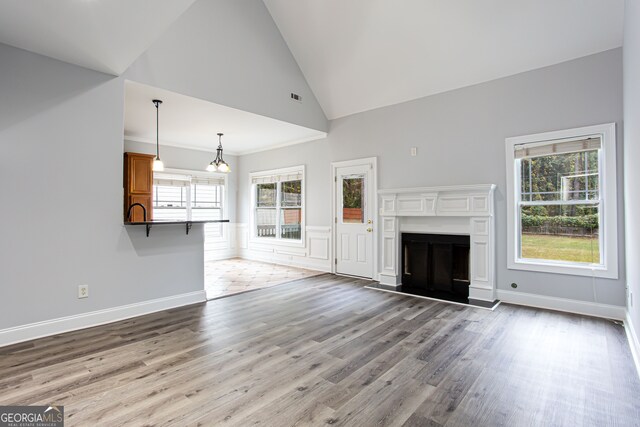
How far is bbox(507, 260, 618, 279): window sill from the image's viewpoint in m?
3.57

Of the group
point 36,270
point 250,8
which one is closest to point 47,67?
point 36,270

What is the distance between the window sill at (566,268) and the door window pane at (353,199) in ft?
8.21

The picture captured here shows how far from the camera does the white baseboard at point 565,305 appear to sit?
3.52 m

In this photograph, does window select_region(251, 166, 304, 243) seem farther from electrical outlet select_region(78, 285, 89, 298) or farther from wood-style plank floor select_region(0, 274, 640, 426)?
electrical outlet select_region(78, 285, 89, 298)

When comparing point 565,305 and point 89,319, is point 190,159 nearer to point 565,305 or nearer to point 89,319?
point 89,319

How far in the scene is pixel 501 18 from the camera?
3744 mm

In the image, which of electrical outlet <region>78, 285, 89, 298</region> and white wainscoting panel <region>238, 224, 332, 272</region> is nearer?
electrical outlet <region>78, 285, 89, 298</region>

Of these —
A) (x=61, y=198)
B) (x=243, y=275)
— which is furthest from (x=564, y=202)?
(x=61, y=198)

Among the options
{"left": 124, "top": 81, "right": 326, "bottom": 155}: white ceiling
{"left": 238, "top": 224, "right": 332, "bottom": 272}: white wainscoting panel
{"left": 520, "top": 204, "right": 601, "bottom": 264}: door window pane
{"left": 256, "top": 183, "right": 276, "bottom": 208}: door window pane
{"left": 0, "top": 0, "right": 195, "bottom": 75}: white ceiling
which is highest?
{"left": 124, "top": 81, "right": 326, "bottom": 155}: white ceiling

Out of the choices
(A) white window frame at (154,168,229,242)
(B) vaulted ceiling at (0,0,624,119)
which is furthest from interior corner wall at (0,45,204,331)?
(A) white window frame at (154,168,229,242)

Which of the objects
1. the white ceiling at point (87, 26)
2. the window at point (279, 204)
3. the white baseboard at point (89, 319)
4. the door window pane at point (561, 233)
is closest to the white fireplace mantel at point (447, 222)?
the door window pane at point (561, 233)

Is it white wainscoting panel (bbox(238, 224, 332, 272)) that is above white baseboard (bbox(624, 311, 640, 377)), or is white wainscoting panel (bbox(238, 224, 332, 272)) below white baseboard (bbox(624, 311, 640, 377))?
above

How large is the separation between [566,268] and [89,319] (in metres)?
5.36

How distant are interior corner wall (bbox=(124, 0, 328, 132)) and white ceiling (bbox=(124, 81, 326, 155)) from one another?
147 millimetres
